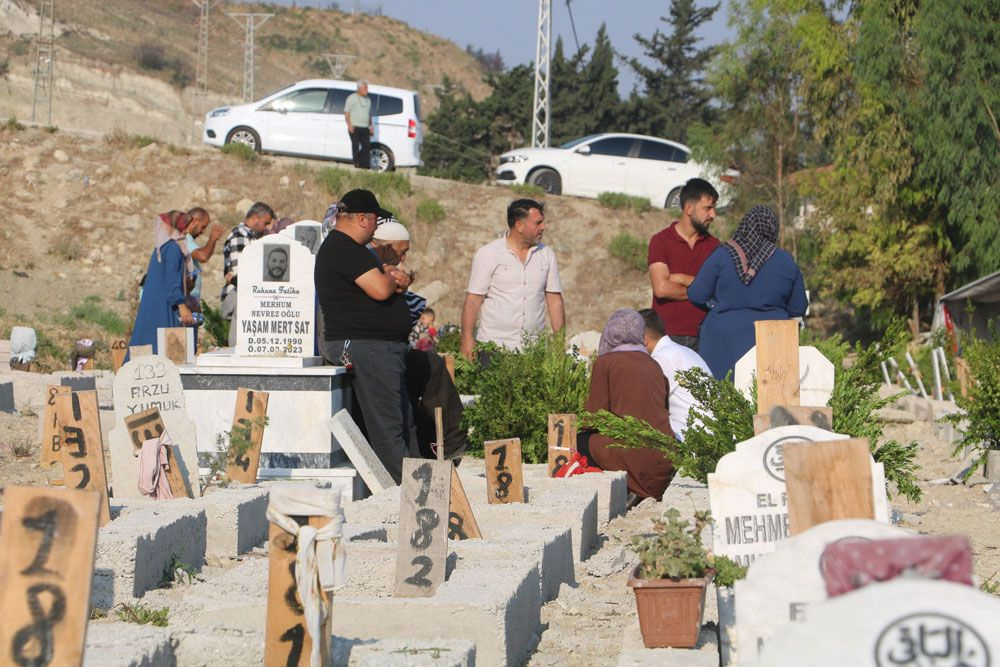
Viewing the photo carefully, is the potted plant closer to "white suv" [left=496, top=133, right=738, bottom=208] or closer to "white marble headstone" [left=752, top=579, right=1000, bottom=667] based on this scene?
"white marble headstone" [left=752, top=579, right=1000, bottom=667]

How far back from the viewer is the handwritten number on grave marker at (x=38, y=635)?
9.38 feet

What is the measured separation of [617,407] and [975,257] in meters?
15.2

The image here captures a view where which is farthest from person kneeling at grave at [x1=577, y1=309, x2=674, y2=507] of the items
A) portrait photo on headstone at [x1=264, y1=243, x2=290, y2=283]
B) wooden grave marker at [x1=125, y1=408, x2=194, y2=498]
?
wooden grave marker at [x1=125, y1=408, x2=194, y2=498]

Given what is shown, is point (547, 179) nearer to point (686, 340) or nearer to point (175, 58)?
point (686, 340)

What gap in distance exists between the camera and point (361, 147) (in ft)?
90.4

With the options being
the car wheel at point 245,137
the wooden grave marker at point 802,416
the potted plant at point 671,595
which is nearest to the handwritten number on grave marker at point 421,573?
the potted plant at point 671,595

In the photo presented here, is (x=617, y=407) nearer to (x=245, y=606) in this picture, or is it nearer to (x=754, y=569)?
(x=245, y=606)

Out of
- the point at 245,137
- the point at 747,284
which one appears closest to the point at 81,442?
the point at 747,284

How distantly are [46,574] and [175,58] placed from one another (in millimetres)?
53985

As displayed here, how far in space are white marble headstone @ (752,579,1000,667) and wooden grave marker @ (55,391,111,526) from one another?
4658 mm

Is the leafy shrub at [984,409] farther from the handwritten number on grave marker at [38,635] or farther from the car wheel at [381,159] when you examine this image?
the car wheel at [381,159]

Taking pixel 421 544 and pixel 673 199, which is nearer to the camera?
pixel 421 544

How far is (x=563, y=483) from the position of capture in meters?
7.21

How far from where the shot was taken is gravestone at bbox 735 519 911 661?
8.57ft
